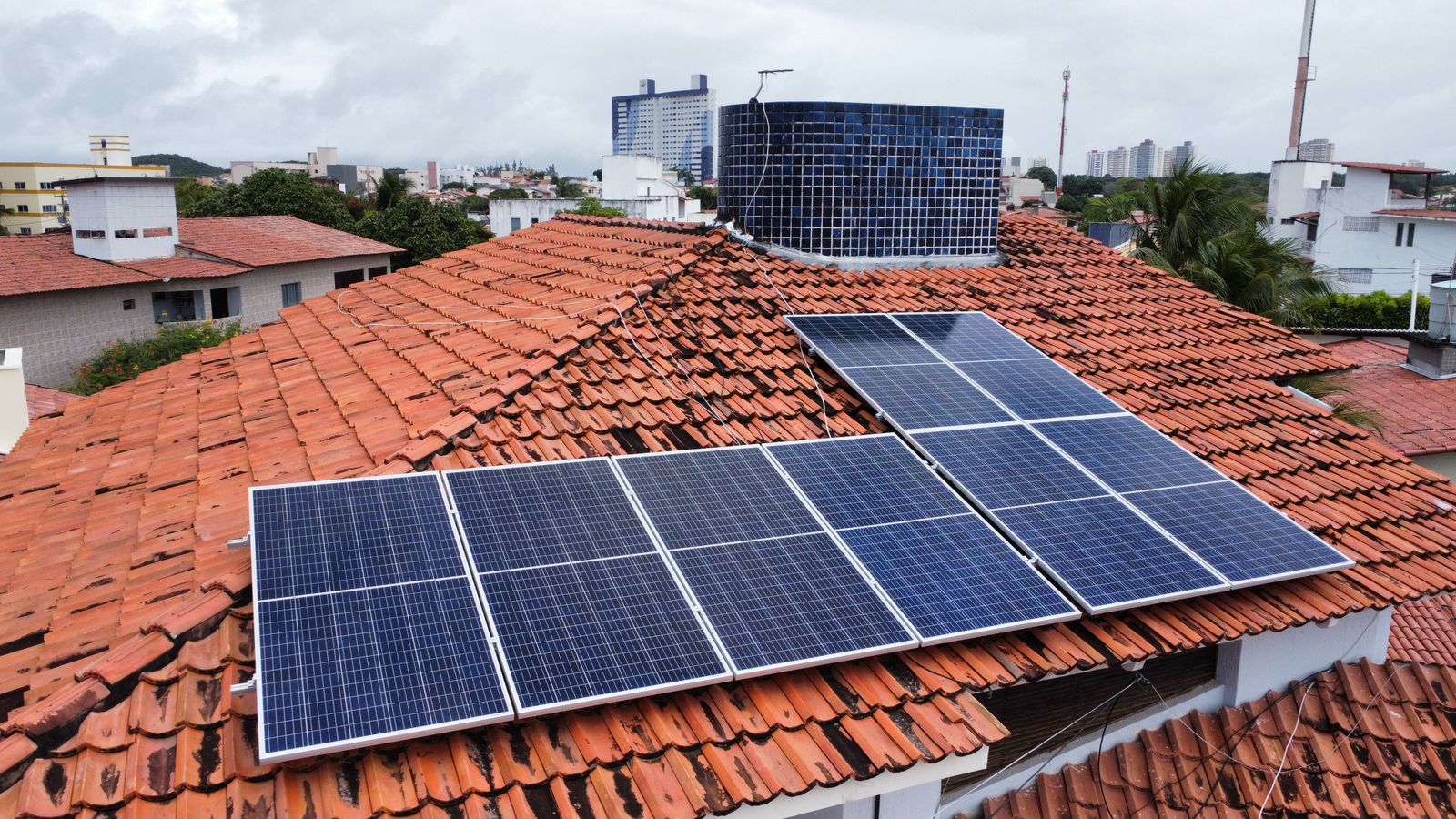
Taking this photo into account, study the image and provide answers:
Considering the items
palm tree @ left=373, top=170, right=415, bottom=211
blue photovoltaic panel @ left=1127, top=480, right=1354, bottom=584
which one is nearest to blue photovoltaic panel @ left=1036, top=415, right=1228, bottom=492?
blue photovoltaic panel @ left=1127, top=480, right=1354, bottom=584

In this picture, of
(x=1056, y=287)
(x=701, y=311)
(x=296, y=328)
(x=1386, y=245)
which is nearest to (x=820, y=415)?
(x=701, y=311)

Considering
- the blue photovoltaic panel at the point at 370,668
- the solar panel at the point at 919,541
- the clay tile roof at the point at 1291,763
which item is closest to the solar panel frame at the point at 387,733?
the blue photovoltaic panel at the point at 370,668

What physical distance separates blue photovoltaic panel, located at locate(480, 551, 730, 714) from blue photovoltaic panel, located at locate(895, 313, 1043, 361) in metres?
4.58

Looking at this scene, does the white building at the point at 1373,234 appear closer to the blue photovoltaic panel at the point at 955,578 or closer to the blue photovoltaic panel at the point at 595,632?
the blue photovoltaic panel at the point at 955,578

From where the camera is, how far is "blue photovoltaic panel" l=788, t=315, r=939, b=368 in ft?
28.9

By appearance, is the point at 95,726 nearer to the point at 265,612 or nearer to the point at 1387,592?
the point at 265,612

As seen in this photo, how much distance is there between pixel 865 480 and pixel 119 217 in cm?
4169

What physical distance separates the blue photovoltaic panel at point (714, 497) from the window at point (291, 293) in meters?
41.8

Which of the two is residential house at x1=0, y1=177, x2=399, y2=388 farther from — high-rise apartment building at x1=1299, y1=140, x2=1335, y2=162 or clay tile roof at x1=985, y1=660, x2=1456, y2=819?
high-rise apartment building at x1=1299, y1=140, x2=1335, y2=162

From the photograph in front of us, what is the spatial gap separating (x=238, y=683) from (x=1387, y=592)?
297 inches

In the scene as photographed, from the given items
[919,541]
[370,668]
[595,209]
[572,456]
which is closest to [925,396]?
[919,541]

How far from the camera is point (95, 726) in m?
4.66

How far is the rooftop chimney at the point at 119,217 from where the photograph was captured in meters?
38.8

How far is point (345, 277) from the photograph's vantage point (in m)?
48.8
